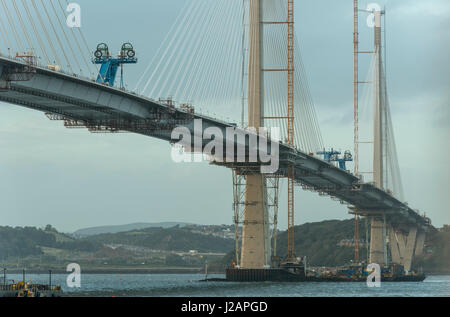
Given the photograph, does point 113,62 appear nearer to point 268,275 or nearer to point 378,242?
point 268,275

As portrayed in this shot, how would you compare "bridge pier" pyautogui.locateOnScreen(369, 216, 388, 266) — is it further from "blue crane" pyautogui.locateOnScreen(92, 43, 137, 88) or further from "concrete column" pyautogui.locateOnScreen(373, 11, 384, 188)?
"blue crane" pyautogui.locateOnScreen(92, 43, 137, 88)

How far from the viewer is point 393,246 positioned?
19962 centimetres

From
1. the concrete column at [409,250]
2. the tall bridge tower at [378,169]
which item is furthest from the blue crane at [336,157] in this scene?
the concrete column at [409,250]

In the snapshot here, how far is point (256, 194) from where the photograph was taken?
113m

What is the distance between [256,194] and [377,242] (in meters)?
60.1

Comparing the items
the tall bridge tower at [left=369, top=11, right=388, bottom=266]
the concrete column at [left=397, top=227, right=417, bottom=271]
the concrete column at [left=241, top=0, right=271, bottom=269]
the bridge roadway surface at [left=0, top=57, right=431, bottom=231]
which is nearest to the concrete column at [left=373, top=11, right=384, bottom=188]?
the tall bridge tower at [left=369, top=11, right=388, bottom=266]

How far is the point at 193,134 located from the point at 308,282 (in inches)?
1441

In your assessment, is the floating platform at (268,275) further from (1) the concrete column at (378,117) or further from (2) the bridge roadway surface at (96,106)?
(1) the concrete column at (378,117)

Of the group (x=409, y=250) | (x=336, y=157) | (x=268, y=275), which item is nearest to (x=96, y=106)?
(x=268, y=275)

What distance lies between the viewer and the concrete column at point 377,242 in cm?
16562

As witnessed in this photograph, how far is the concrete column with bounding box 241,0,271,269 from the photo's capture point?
369ft
